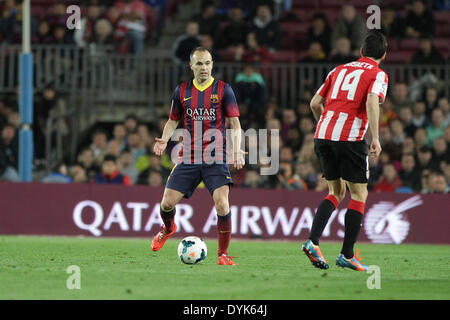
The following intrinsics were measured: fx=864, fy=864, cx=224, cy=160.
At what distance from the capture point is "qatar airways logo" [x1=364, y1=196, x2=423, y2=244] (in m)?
14.0

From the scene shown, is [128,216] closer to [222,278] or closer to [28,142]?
[28,142]

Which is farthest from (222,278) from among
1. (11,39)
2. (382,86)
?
(11,39)

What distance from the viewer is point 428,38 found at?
56.7 ft

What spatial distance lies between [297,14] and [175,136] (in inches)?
218

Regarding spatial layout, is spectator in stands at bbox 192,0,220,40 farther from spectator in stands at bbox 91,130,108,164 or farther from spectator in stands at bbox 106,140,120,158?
spectator in stands at bbox 106,140,120,158

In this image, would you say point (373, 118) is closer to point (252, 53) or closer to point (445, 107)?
point (445, 107)

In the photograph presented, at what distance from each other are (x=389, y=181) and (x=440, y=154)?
1166 millimetres

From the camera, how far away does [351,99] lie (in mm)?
8555

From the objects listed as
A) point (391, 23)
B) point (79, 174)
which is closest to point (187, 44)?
point (79, 174)

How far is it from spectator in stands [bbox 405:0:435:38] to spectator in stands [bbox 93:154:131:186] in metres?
7.46

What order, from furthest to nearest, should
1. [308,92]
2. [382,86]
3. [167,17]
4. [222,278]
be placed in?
1. [167,17]
2. [308,92]
3. [382,86]
4. [222,278]

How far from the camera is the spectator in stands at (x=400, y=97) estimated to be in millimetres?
16078

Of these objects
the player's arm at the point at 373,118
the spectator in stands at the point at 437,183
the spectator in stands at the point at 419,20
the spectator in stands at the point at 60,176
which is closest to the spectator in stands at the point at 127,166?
the spectator in stands at the point at 60,176

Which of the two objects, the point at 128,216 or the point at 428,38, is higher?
the point at 428,38
